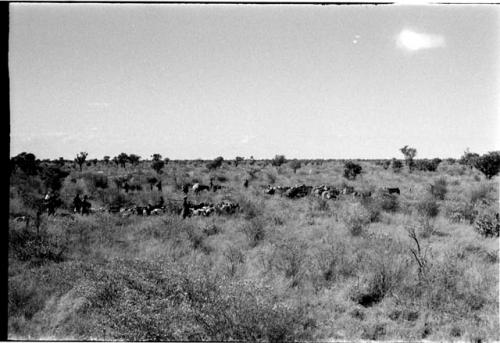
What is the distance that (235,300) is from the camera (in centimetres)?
507

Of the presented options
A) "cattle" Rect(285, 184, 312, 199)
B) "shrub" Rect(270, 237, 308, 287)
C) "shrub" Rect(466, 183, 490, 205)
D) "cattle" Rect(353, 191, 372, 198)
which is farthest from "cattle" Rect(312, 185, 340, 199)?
"shrub" Rect(270, 237, 308, 287)

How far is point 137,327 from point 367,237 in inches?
268

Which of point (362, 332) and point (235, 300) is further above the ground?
point (235, 300)

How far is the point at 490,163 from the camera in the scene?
23.7 metres

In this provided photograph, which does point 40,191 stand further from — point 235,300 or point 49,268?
point 235,300

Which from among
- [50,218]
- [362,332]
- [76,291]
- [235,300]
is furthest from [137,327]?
[50,218]

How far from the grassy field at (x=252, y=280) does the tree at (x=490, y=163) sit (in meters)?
13.9

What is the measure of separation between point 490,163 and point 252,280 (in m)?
23.4

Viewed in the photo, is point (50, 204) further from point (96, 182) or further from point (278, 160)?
point (278, 160)

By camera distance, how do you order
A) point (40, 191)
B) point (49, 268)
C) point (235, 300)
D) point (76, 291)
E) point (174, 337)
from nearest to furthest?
point (174, 337) → point (235, 300) → point (76, 291) → point (49, 268) → point (40, 191)

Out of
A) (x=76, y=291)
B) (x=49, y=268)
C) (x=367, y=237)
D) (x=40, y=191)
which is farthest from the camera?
(x=40, y=191)

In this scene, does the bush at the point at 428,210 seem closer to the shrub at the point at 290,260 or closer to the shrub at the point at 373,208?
the shrub at the point at 373,208

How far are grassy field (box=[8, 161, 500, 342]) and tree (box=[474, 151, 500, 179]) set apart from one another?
1395 cm

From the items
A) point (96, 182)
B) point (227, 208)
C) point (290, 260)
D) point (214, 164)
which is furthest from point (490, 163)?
point (214, 164)
